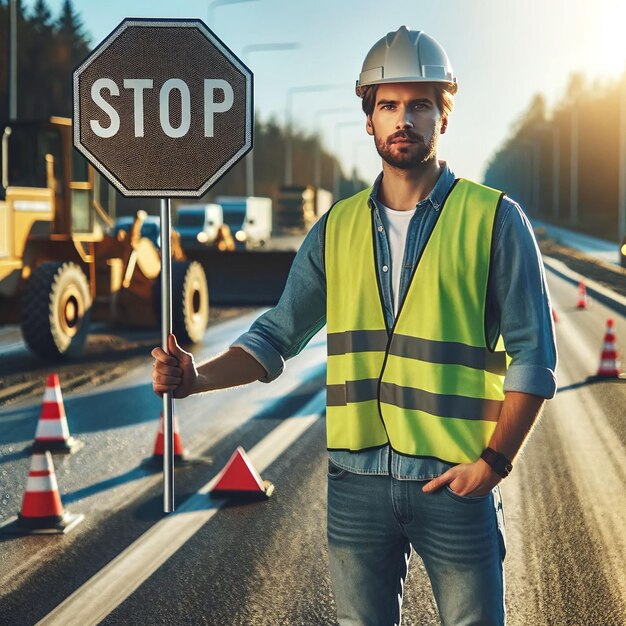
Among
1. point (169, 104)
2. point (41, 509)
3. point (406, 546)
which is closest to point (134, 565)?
point (41, 509)

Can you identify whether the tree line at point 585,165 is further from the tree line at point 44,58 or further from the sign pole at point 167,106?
the sign pole at point 167,106

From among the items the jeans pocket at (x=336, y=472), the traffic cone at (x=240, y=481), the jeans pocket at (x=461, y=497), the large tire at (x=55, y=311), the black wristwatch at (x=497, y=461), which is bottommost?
the traffic cone at (x=240, y=481)

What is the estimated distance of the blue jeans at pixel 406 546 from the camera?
9.86 feet

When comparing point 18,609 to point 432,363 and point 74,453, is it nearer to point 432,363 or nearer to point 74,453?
point 432,363

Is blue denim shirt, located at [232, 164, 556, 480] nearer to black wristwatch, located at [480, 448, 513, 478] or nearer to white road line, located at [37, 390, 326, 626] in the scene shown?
black wristwatch, located at [480, 448, 513, 478]

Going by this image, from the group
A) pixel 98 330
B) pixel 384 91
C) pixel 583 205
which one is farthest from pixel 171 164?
pixel 583 205

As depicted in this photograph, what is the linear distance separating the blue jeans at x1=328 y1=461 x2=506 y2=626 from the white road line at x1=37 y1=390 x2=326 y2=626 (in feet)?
7.58

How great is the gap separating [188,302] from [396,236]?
1349 cm

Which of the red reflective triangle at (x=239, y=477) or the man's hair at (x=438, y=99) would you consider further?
the red reflective triangle at (x=239, y=477)

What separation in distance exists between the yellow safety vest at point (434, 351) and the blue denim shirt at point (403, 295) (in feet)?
0.10

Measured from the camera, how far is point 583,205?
14162cm

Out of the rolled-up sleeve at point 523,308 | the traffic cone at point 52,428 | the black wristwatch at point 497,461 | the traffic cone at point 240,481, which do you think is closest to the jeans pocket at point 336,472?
the black wristwatch at point 497,461

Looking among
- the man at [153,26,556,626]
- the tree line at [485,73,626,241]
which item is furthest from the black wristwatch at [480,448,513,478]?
the tree line at [485,73,626,241]

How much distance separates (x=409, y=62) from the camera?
3.05m
